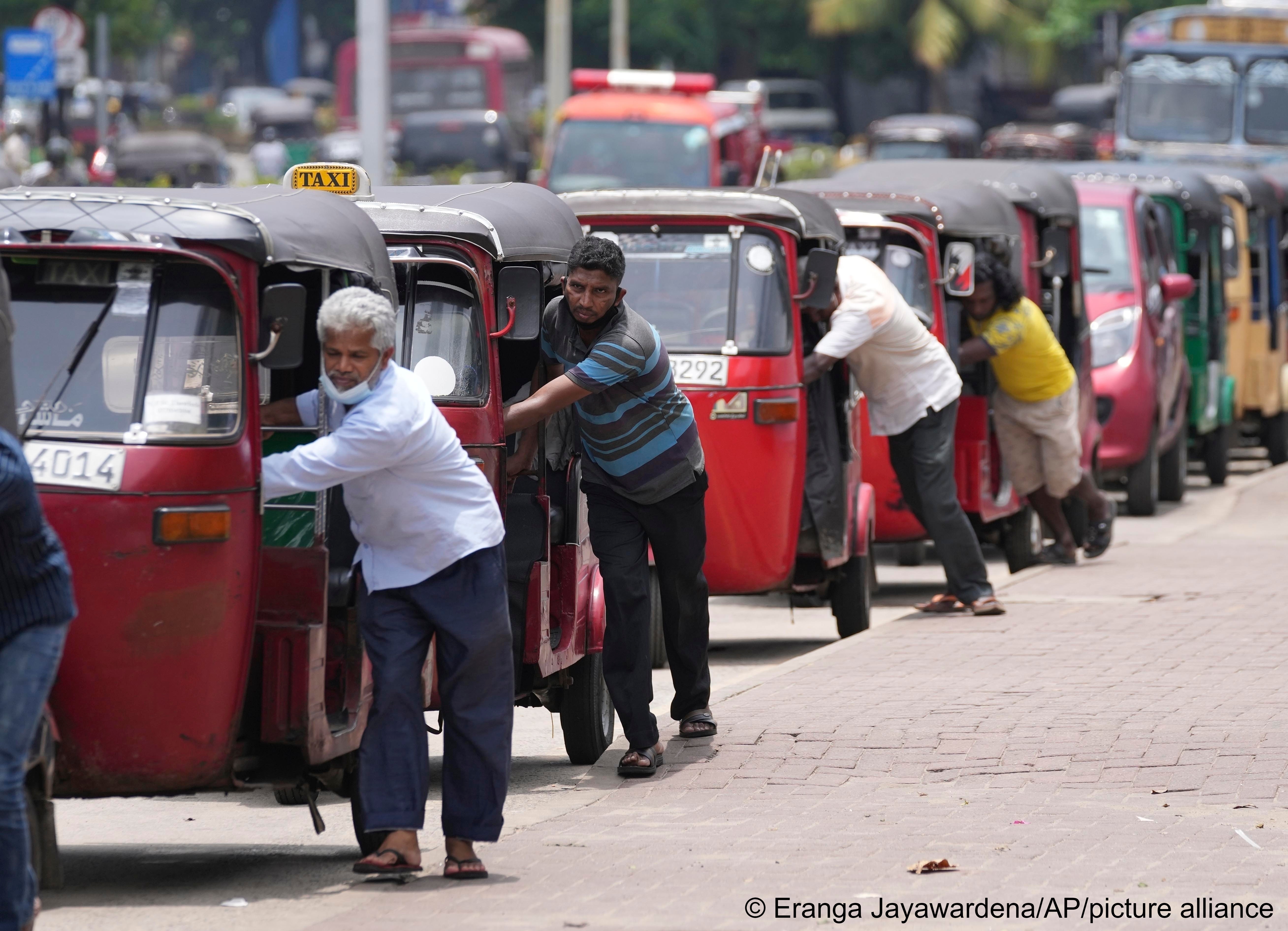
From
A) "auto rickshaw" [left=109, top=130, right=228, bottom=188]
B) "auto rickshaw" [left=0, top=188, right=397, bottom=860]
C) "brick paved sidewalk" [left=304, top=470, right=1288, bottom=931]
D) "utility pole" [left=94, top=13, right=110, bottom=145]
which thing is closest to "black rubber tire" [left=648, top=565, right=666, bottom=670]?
"brick paved sidewalk" [left=304, top=470, right=1288, bottom=931]

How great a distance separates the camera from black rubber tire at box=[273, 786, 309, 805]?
245 inches

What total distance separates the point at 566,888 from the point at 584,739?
2121 millimetres

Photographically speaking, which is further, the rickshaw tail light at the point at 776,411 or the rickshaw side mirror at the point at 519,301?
the rickshaw tail light at the point at 776,411

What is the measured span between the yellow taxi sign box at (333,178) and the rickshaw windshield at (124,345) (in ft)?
6.36

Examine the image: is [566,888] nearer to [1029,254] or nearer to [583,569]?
[583,569]

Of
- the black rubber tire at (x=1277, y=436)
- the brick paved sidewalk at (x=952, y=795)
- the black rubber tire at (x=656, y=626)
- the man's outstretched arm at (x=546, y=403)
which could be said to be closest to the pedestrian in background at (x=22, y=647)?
the brick paved sidewalk at (x=952, y=795)

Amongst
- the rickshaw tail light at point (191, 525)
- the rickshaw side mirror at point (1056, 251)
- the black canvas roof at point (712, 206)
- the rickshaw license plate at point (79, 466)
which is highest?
the black canvas roof at point (712, 206)

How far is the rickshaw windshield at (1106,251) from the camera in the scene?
15.9m

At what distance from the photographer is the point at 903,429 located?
1075 centimetres

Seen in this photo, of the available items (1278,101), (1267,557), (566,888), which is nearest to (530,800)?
(566,888)

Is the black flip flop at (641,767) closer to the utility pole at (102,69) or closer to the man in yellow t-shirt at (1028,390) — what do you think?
the man in yellow t-shirt at (1028,390)

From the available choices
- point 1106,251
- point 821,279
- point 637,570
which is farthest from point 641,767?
point 1106,251

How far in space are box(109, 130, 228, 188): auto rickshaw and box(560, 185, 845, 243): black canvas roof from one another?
28492 millimetres

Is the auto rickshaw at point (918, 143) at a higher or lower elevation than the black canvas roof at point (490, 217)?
lower
